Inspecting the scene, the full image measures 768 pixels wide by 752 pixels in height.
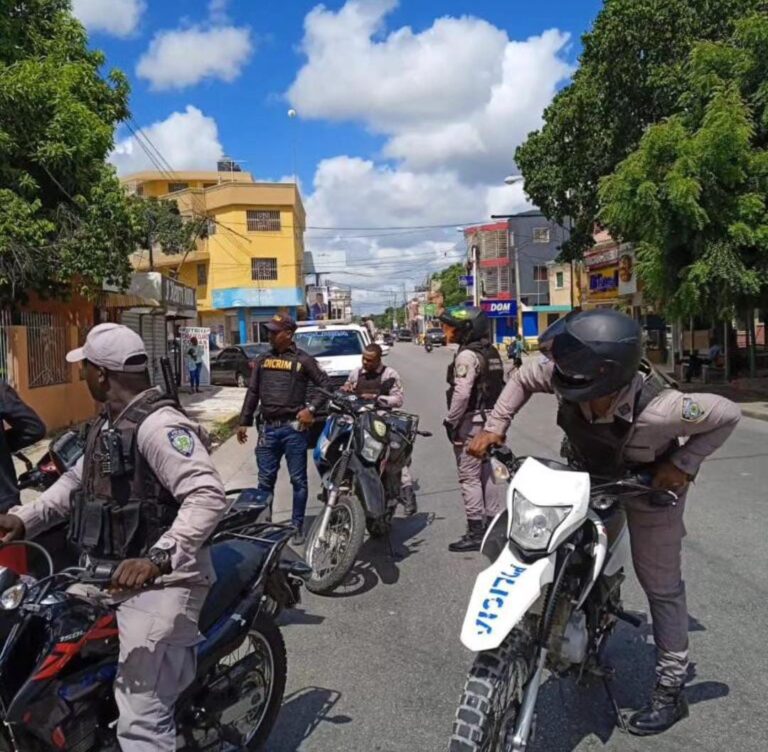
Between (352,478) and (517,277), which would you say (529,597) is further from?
(517,277)

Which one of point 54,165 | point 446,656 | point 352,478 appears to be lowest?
point 446,656

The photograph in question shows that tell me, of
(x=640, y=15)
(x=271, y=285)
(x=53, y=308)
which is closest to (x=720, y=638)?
(x=53, y=308)

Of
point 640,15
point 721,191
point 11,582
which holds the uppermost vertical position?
point 640,15

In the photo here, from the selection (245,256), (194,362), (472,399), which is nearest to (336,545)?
(472,399)

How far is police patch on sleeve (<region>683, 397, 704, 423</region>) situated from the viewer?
9.70 feet

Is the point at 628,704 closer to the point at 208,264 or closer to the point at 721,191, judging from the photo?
the point at 721,191

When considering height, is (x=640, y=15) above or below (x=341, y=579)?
above

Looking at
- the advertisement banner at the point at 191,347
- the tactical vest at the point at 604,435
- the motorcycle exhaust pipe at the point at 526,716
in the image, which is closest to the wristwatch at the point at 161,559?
the motorcycle exhaust pipe at the point at 526,716

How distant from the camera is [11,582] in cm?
229

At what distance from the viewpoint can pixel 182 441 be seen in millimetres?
2506

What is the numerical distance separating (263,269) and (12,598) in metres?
47.9

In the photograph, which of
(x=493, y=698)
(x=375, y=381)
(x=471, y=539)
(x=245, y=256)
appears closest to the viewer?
(x=493, y=698)

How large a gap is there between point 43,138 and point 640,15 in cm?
1456

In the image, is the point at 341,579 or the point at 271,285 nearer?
the point at 341,579
